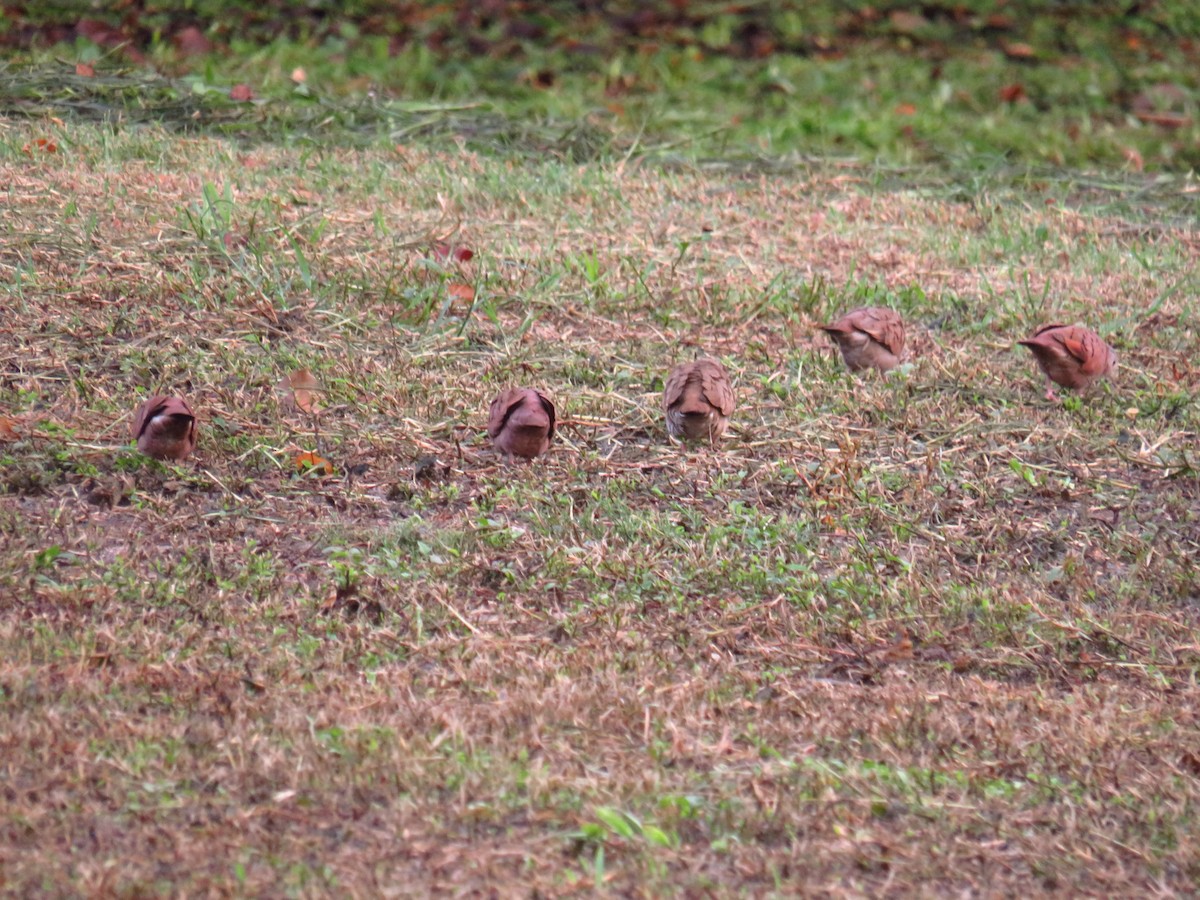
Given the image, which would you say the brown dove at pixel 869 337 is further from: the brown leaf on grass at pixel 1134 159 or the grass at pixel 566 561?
the brown leaf on grass at pixel 1134 159

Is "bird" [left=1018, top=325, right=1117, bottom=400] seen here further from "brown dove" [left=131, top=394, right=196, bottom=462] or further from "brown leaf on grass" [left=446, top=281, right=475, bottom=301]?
"brown dove" [left=131, top=394, right=196, bottom=462]

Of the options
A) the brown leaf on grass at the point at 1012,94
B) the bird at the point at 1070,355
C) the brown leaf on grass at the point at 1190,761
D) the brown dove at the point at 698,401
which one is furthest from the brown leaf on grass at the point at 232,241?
the brown leaf on grass at the point at 1012,94

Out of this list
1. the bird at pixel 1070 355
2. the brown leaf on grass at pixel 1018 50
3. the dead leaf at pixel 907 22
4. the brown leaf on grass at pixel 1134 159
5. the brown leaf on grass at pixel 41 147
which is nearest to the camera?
the bird at pixel 1070 355

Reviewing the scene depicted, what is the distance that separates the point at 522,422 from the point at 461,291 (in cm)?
112

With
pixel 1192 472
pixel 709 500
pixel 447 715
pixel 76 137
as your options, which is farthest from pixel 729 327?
pixel 76 137

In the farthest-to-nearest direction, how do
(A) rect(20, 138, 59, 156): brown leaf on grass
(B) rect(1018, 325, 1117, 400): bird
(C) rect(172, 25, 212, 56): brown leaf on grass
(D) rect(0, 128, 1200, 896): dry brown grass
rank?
(C) rect(172, 25, 212, 56): brown leaf on grass
(A) rect(20, 138, 59, 156): brown leaf on grass
(B) rect(1018, 325, 1117, 400): bird
(D) rect(0, 128, 1200, 896): dry brown grass

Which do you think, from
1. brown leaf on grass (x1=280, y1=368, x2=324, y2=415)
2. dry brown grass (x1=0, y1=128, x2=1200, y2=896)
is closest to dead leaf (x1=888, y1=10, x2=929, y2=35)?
dry brown grass (x1=0, y1=128, x2=1200, y2=896)

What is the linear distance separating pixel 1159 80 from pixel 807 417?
5442 mm

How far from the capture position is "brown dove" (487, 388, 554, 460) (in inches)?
131

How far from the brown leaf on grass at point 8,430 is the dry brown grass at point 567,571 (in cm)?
6

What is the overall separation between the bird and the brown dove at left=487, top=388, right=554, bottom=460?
1.37 metres

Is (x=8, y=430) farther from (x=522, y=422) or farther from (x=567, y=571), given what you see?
(x=567, y=571)

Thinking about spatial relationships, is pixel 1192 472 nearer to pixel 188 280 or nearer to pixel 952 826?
pixel 952 826

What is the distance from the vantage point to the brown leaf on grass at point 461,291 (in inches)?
169
